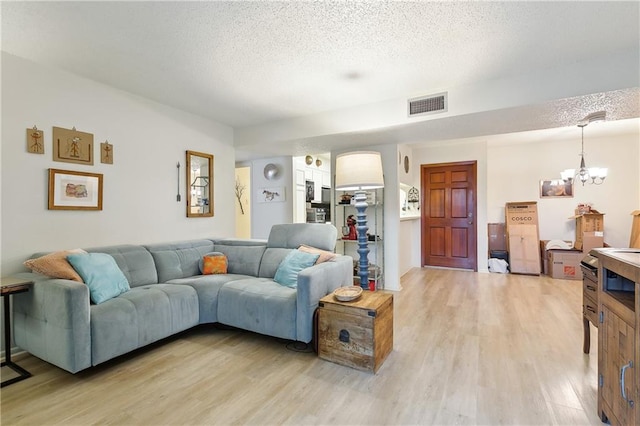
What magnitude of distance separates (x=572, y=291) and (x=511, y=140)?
2.61 metres

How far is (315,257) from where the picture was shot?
2.78 metres

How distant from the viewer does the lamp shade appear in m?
2.54

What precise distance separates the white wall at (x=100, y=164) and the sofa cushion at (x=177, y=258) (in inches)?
12.7

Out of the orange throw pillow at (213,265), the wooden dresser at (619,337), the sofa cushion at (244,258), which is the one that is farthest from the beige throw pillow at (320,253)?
the wooden dresser at (619,337)

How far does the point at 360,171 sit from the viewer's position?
2.55 m

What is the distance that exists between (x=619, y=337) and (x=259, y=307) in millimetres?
2187

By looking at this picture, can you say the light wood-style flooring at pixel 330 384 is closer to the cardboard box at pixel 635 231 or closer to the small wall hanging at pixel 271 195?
the small wall hanging at pixel 271 195

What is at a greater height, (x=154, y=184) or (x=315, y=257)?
(x=154, y=184)

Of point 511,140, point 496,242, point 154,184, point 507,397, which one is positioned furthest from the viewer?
point 496,242

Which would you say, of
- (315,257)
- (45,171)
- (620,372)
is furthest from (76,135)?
(620,372)

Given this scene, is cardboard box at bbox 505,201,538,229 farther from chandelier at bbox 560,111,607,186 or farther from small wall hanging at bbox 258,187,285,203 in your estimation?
small wall hanging at bbox 258,187,285,203

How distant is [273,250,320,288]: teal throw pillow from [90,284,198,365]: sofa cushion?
0.80 m

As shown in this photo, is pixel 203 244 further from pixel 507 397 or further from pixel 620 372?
pixel 620 372

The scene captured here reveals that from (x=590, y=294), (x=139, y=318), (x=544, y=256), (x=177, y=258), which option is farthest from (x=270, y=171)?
(x=544, y=256)
